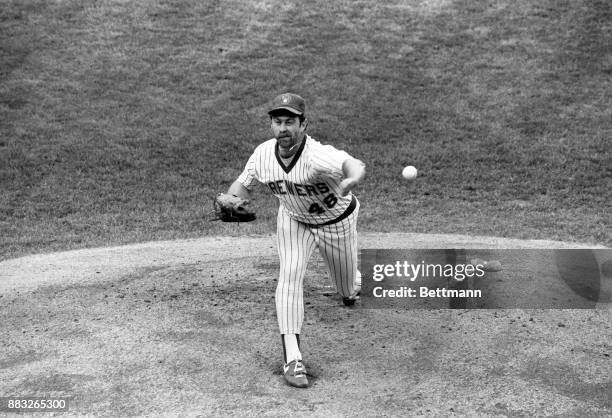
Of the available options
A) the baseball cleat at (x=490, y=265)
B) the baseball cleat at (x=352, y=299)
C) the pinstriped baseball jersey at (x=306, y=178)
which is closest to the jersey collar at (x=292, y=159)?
the pinstriped baseball jersey at (x=306, y=178)

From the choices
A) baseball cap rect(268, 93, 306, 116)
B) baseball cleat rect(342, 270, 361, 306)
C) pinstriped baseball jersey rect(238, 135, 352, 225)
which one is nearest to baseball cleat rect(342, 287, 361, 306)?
baseball cleat rect(342, 270, 361, 306)

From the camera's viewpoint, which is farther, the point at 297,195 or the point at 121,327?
the point at 121,327

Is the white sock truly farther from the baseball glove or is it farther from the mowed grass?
the mowed grass

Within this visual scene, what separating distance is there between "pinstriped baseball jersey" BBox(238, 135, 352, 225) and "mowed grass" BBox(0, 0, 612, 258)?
4388 millimetres

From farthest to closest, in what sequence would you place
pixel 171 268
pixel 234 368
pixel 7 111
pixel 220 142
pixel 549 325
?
1. pixel 7 111
2. pixel 220 142
3. pixel 171 268
4. pixel 549 325
5. pixel 234 368

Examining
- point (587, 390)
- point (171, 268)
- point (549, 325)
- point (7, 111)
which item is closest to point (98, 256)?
point (171, 268)

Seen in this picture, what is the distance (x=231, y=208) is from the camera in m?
5.45

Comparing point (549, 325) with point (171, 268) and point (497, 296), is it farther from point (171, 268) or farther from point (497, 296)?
point (171, 268)

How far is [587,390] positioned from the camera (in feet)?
16.4

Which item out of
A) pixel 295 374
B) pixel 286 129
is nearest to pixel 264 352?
pixel 295 374

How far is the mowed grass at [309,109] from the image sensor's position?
11.3 m

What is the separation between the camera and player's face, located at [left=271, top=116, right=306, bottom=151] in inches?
211

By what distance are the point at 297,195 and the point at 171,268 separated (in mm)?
2788

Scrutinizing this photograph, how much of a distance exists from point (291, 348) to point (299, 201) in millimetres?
1074
